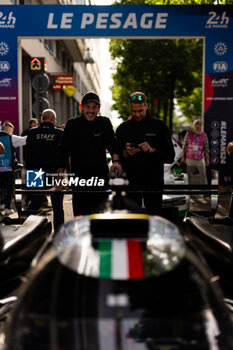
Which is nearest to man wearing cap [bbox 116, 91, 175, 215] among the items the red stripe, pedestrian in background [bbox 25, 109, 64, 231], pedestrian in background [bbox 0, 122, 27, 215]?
pedestrian in background [bbox 25, 109, 64, 231]

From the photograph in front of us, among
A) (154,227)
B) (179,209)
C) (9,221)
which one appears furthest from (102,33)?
(154,227)

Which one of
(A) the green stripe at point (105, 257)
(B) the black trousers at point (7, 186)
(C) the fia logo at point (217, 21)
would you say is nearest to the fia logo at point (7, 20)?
(B) the black trousers at point (7, 186)

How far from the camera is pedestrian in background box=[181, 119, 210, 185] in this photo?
37.7 ft

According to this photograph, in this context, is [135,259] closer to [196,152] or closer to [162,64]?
[196,152]

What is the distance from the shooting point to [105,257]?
1.60 meters

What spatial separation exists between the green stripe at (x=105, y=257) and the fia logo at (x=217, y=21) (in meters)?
11.2

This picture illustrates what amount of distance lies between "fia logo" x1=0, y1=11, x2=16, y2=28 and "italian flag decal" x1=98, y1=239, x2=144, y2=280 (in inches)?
440

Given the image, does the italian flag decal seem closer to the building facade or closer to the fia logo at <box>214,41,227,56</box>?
the building facade

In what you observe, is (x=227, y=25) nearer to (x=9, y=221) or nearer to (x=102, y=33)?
(x=102, y=33)

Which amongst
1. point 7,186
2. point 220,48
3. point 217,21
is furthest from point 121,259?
point 220,48

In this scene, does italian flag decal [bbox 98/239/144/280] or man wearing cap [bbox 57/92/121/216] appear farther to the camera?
man wearing cap [bbox 57/92/121/216]

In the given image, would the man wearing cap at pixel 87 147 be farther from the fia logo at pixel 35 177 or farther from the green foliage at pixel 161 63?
the green foliage at pixel 161 63

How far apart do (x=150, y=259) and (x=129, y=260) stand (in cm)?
8

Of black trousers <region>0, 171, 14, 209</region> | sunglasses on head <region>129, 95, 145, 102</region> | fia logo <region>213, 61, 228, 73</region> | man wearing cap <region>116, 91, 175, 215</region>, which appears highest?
fia logo <region>213, 61, 228, 73</region>
